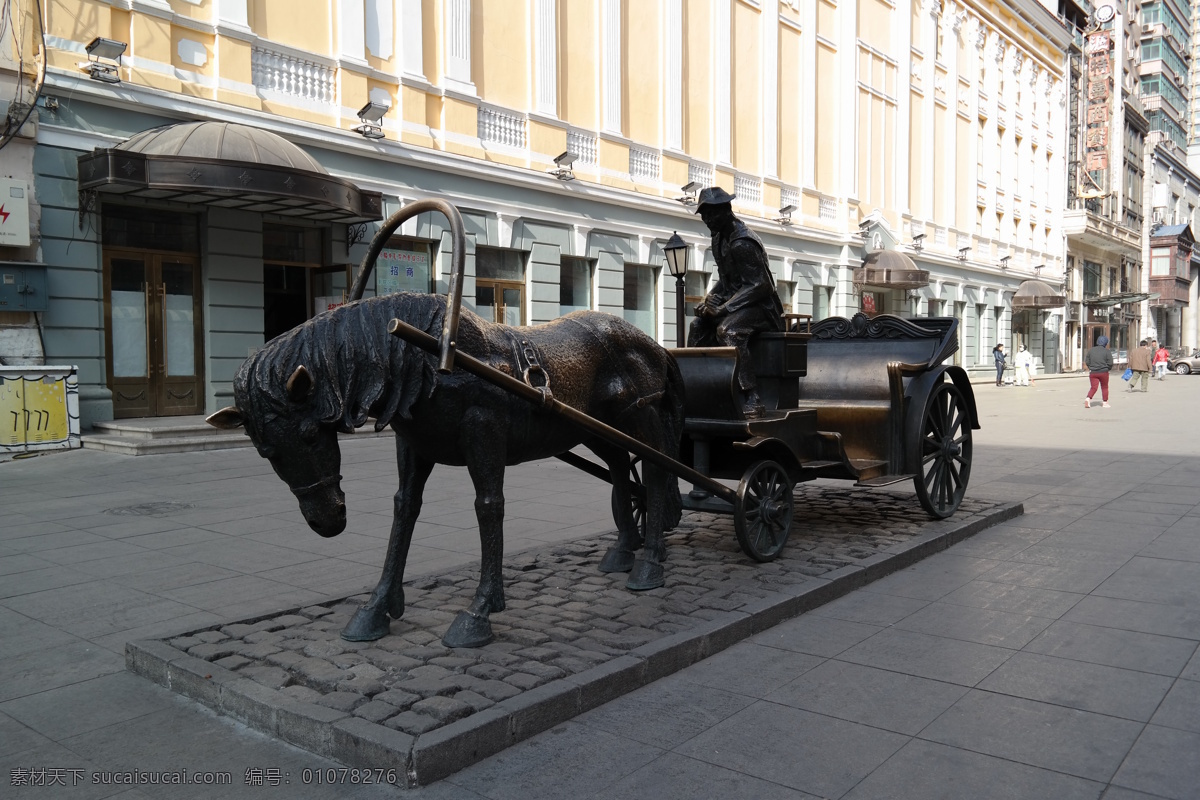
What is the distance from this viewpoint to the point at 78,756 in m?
3.62

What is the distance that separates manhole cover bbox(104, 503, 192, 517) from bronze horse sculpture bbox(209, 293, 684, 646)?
4759mm

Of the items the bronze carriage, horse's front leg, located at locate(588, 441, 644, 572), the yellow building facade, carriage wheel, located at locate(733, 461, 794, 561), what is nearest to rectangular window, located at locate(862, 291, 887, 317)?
the yellow building facade

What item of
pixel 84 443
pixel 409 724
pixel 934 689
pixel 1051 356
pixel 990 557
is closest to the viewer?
pixel 409 724

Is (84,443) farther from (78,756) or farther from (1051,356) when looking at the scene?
(1051,356)

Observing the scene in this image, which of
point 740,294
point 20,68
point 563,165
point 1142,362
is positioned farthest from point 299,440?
point 1142,362

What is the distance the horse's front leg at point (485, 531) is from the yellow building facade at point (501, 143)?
9959mm

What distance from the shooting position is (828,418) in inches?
315

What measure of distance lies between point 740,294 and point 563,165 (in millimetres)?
13914

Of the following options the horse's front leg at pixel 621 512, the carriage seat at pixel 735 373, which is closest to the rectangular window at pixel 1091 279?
the carriage seat at pixel 735 373

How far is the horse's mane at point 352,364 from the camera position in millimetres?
3938

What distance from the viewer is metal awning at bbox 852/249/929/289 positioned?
29.8 m

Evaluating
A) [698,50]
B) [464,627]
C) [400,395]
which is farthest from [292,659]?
[698,50]

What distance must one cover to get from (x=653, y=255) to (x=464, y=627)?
61.4 ft

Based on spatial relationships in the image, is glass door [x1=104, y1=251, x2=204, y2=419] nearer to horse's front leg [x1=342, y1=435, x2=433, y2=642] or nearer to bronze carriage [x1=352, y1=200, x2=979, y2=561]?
bronze carriage [x1=352, y1=200, x2=979, y2=561]
